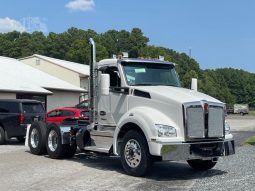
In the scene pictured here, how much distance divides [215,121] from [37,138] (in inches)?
262

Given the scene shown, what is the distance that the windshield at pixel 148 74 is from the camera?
1195 centimetres

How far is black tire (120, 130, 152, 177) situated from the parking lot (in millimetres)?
198

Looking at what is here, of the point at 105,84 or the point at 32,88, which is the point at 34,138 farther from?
the point at 32,88

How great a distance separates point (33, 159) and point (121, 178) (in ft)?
14.4

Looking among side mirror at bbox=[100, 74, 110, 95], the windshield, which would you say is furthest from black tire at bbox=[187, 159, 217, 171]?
side mirror at bbox=[100, 74, 110, 95]

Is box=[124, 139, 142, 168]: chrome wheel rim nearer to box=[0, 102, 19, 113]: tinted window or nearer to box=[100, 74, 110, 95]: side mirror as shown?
box=[100, 74, 110, 95]: side mirror

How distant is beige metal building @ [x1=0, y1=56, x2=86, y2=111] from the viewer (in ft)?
101

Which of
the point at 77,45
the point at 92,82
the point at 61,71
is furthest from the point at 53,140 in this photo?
the point at 77,45

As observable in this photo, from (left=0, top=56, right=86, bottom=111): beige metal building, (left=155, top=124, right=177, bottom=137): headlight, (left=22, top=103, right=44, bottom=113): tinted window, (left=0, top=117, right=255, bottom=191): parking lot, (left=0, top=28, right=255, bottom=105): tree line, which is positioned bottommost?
(left=0, top=117, right=255, bottom=191): parking lot

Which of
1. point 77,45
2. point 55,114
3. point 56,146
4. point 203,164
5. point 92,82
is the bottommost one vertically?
point 203,164

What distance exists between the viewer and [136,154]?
35.9 feet

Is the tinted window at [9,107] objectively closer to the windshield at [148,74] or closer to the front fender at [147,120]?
the windshield at [148,74]

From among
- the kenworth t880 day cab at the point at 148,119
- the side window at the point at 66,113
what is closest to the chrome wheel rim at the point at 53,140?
the kenworth t880 day cab at the point at 148,119

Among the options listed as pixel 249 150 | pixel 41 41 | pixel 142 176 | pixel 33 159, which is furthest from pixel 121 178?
pixel 41 41
